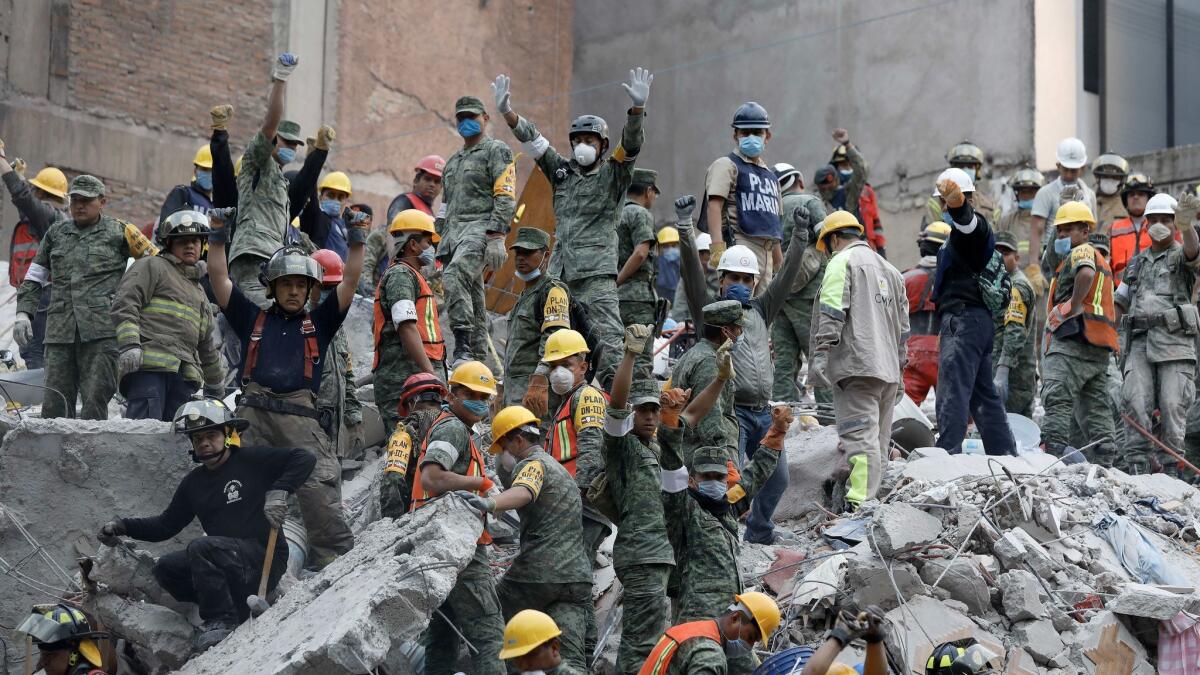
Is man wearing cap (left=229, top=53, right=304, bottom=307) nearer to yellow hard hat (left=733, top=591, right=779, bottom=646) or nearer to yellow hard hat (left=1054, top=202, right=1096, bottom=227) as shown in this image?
yellow hard hat (left=733, top=591, right=779, bottom=646)

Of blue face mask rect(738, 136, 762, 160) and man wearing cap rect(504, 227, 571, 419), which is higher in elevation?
blue face mask rect(738, 136, 762, 160)

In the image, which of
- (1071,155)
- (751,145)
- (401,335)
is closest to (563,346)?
(401,335)

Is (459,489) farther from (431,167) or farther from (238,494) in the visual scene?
(431,167)

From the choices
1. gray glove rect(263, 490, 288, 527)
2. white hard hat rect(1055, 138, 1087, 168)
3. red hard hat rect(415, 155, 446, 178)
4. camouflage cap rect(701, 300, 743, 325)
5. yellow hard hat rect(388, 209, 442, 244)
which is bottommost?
gray glove rect(263, 490, 288, 527)

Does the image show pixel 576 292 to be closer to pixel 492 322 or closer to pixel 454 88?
pixel 492 322

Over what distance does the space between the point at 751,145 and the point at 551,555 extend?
497cm

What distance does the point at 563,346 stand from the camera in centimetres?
940

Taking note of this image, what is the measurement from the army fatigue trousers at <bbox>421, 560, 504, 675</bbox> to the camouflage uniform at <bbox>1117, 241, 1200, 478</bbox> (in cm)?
676

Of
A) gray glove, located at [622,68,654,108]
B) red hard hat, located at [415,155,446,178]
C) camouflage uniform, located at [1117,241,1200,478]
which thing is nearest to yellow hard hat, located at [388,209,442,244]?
gray glove, located at [622,68,654,108]

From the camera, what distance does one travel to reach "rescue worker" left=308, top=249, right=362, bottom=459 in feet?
34.0

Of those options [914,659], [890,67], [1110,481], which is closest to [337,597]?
[914,659]

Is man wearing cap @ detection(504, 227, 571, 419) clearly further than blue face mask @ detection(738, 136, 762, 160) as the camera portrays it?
No

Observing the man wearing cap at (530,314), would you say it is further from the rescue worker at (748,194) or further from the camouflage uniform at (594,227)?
the rescue worker at (748,194)

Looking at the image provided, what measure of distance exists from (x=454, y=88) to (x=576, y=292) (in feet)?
44.5
